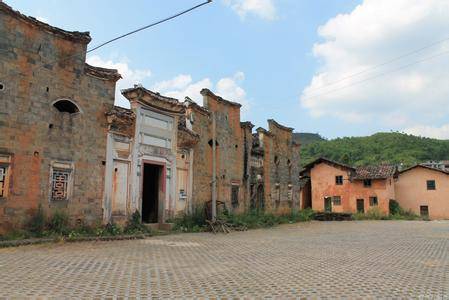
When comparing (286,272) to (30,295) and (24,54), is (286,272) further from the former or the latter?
(24,54)

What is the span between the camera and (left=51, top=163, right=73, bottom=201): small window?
13086mm

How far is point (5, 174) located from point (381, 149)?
222 ft

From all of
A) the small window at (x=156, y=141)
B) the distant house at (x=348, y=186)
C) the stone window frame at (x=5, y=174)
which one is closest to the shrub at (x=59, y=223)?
the stone window frame at (x=5, y=174)

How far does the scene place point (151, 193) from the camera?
1836 centimetres

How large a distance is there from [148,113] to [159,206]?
14.0ft

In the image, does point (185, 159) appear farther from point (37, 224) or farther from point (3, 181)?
point (3, 181)

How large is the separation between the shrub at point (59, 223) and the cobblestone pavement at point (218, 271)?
1.24m

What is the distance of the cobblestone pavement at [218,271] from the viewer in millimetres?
6262

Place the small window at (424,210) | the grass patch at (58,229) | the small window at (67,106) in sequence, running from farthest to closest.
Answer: the small window at (424,210) → the small window at (67,106) → the grass patch at (58,229)

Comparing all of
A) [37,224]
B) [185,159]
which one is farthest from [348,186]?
[37,224]

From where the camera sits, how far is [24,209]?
478 inches

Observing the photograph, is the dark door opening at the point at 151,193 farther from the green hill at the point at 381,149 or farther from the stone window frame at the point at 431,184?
the green hill at the point at 381,149

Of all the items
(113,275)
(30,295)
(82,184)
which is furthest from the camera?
(82,184)

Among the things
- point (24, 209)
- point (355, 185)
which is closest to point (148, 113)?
point (24, 209)
